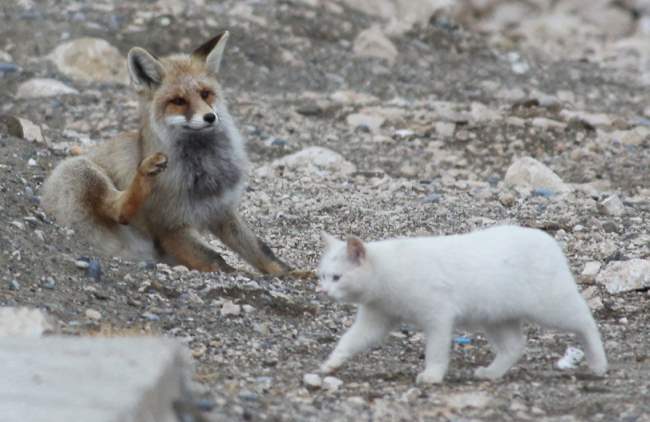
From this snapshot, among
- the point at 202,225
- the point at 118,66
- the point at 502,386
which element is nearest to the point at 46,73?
the point at 118,66

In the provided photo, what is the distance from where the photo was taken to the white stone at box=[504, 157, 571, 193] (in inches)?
432

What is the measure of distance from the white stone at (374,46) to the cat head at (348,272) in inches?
413

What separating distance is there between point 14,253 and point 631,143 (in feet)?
25.1

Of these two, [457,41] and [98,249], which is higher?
[457,41]

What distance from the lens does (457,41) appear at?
57.9 ft

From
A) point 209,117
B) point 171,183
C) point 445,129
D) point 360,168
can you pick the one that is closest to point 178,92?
point 209,117

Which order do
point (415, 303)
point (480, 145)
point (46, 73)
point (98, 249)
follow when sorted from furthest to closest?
point (46, 73), point (480, 145), point (98, 249), point (415, 303)

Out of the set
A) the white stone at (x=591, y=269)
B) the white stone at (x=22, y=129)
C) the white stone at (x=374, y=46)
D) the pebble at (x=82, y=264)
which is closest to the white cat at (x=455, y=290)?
the pebble at (x=82, y=264)

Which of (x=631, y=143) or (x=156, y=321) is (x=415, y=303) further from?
(x=631, y=143)

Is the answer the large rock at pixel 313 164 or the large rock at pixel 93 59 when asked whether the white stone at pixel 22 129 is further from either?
the large rock at pixel 93 59

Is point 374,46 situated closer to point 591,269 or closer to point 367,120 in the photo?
point 367,120

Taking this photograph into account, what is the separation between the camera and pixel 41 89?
45.3ft

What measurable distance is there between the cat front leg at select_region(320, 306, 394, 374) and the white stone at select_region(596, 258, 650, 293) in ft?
8.62

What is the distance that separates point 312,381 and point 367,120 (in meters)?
7.65
